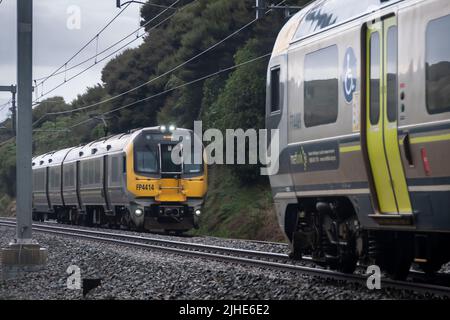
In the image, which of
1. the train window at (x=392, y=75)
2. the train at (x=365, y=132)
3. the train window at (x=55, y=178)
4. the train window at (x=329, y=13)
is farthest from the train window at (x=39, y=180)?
the train window at (x=392, y=75)

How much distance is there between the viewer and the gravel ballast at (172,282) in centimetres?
1109

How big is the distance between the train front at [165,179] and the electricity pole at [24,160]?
12.2 meters

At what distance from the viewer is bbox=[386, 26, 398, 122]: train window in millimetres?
10102

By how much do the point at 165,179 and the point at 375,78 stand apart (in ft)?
60.7

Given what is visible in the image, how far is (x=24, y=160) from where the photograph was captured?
16172 mm

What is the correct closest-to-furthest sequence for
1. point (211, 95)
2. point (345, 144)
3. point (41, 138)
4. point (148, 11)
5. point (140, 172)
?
point (345, 144)
point (140, 172)
point (211, 95)
point (148, 11)
point (41, 138)

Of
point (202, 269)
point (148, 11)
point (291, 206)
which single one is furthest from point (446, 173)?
point (148, 11)

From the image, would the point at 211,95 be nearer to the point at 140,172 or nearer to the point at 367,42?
the point at 140,172

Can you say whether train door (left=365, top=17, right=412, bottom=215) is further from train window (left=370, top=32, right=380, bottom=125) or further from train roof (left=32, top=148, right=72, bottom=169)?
train roof (left=32, top=148, right=72, bottom=169)

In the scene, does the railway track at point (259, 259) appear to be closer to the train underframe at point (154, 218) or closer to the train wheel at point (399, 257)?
the train wheel at point (399, 257)

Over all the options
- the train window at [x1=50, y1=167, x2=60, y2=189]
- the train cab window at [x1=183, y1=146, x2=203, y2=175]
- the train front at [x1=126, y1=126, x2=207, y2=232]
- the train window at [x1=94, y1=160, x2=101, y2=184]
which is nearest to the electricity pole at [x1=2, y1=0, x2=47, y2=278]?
the train front at [x1=126, y1=126, x2=207, y2=232]

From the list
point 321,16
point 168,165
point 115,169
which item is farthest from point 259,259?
point 115,169

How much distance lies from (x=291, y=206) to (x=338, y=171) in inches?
89.1
